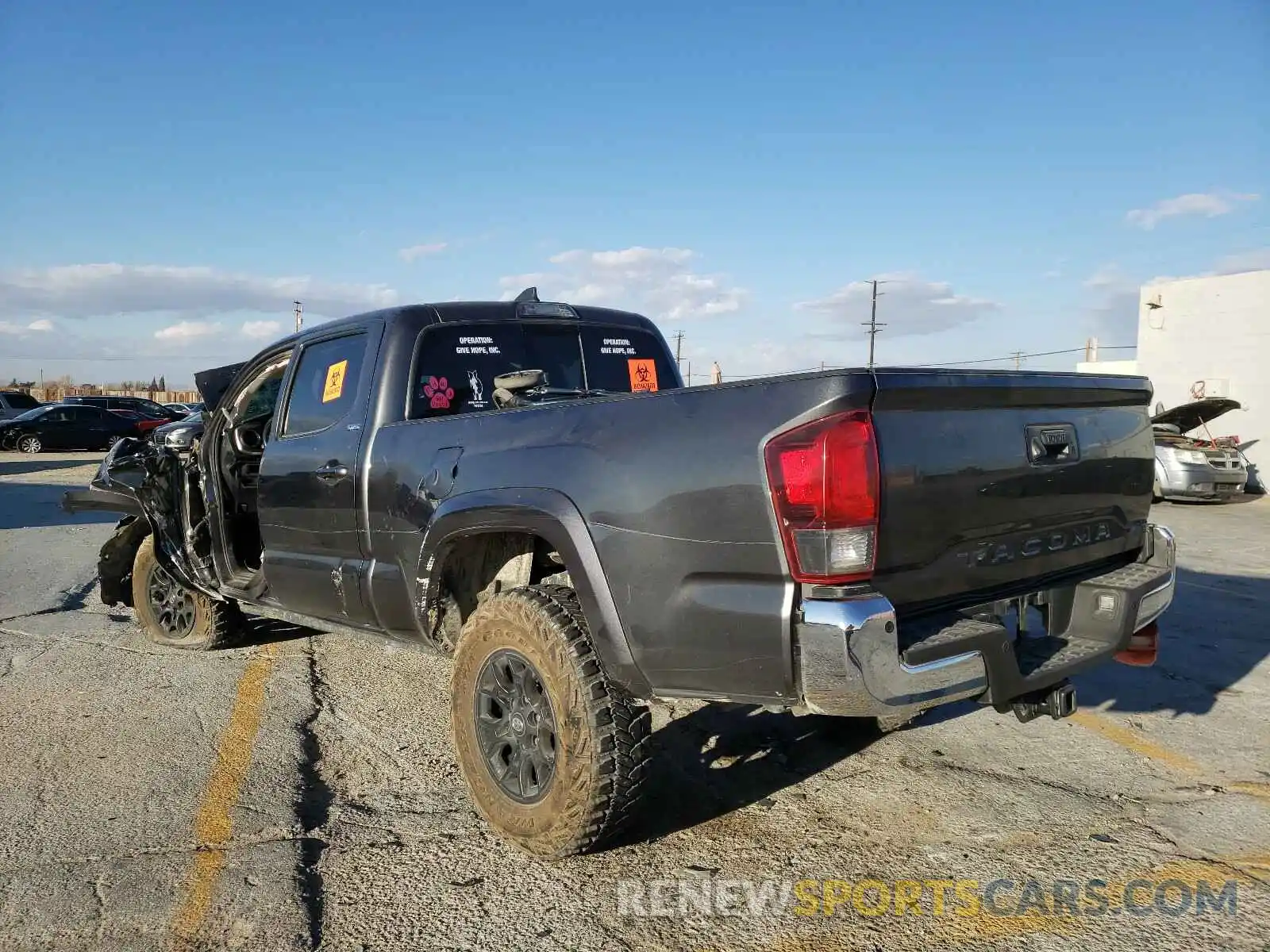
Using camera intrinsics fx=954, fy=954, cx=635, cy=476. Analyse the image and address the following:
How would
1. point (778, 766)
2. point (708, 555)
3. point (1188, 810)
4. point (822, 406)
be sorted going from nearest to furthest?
point (822, 406) → point (708, 555) → point (1188, 810) → point (778, 766)

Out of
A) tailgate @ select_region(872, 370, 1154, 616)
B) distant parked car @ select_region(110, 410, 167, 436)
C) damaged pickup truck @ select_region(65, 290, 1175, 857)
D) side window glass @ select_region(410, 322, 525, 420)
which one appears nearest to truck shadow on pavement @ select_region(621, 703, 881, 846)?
damaged pickup truck @ select_region(65, 290, 1175, 857)

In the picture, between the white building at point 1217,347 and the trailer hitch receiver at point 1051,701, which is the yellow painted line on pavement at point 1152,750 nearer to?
the trailer hitch receiver at point 1051,701

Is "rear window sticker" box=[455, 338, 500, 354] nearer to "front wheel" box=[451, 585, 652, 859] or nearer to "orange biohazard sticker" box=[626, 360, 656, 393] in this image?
"orange biohazard sticker" box=[626, 360, 656, 393]

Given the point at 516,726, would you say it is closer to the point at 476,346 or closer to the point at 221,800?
the point at 221,800

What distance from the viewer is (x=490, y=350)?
14.7 ft

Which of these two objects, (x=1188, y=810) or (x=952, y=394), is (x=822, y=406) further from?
(x=1188, y=810)

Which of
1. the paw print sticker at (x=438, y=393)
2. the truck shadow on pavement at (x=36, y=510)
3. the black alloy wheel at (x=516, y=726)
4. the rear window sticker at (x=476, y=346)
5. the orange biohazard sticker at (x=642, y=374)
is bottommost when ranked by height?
the truck shadow on pavement at (x=36, y=510)

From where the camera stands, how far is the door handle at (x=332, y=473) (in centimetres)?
428

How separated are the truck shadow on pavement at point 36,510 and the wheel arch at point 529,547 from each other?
8.24 m

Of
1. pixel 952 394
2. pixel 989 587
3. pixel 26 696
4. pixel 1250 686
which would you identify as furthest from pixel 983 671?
pixel 26 696

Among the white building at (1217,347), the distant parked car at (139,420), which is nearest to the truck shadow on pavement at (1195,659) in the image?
the white building at (1217,347)

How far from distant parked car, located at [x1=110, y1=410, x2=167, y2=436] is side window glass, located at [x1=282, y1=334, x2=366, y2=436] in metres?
26.0

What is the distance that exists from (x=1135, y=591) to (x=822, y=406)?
61.7 inches

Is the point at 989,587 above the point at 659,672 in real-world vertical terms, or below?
above
